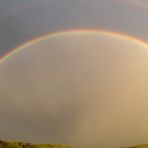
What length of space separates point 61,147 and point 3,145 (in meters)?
12.3

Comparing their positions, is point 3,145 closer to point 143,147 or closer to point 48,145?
point 48,145

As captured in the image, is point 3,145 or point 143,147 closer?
point 3,145

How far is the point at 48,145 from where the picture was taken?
63625mm

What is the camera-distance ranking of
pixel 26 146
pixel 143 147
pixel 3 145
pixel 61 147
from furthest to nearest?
pixel 143 147, pixel 61 147, pixel 26 146, pixel 3 145

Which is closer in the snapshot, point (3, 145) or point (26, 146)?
point (3, 145)

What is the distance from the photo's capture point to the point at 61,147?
65188 mm

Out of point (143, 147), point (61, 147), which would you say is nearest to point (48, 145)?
point (61, 147)

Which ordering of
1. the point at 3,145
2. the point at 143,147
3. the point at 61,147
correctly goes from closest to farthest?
the point at 3,145
the point at 61,147
the point at 143,147

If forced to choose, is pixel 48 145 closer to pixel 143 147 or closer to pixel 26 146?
pixel 26 146

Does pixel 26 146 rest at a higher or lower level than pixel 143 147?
lower

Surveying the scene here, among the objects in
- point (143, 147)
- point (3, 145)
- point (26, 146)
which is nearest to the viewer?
point (3, 145)

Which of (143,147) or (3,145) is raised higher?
(143,147)

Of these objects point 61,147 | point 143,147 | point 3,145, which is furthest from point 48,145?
point 143,147

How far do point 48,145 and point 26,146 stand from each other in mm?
4726
